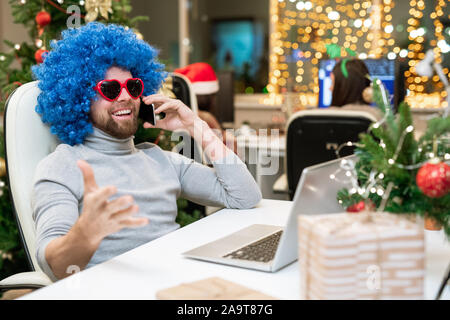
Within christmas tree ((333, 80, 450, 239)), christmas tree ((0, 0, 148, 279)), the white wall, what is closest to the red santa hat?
christmas tree ((0, 0, 148, 279))

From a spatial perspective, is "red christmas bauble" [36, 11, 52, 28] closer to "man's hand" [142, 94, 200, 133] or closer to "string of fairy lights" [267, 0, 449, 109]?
"man's hand" [142, 94, 200, 133]

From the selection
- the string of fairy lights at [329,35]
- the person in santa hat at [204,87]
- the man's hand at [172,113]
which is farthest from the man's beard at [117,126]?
the string of fairy lights at [329,35]

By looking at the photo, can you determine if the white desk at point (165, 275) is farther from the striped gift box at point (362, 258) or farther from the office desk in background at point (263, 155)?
the office desk in background at point (263, 155)

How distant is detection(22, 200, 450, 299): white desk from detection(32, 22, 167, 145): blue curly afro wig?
0.49 metres

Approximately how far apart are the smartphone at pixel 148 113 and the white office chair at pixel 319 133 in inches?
40.6

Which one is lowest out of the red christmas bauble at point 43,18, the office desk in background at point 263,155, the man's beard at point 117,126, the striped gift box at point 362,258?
the office desk in background at point 263,155

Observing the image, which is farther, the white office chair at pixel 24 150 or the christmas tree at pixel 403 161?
the white office chair at pixel 24 150

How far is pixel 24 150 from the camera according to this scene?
4.77ft

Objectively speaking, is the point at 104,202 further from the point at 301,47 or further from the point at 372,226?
the point at 301,47

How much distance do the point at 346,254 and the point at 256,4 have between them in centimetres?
528

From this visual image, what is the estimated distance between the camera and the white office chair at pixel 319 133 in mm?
2441

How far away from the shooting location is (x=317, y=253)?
0.80 meters

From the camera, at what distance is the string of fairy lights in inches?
193
